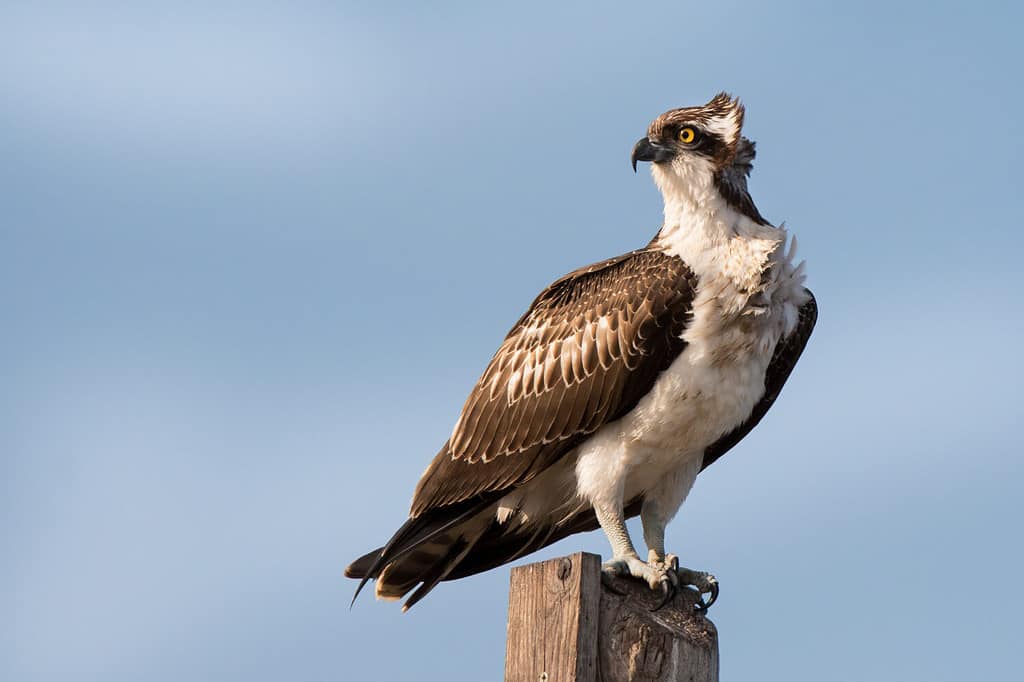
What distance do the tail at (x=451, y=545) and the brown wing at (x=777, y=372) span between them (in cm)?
66

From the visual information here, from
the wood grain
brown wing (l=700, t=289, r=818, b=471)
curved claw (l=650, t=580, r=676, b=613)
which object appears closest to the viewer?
the wood grain

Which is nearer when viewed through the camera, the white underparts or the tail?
the white underparts

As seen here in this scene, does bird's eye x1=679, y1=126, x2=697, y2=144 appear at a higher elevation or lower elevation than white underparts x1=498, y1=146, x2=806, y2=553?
higher

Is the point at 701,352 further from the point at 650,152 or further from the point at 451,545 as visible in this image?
the point at 451,545

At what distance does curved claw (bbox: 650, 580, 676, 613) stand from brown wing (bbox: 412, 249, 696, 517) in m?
1.32

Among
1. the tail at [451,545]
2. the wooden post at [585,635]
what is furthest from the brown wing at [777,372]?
the wooden post at [585,635]

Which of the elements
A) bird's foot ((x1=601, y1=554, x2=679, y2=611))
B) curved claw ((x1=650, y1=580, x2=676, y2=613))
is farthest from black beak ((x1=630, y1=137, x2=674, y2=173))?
curved claw ((x1=650, y1=580, x2=676, y2=613))

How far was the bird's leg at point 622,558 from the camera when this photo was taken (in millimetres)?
6602

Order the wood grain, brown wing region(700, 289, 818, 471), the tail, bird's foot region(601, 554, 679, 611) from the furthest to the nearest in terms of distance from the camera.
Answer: brown wing region(700, 289, 818, 471), the tail, bird's foot region(601, 554, 679, 611), the wood grain

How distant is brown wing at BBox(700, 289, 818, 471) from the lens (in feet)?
27.1

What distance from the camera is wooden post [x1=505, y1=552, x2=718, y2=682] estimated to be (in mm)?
5121

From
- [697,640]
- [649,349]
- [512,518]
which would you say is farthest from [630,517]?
[697,640]

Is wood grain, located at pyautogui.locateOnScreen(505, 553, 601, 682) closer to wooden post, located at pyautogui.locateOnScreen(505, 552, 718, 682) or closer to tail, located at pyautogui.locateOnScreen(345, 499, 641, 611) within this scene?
wooden post, located at pyautogui.locateOnScreen(505, 552, 718, 682)

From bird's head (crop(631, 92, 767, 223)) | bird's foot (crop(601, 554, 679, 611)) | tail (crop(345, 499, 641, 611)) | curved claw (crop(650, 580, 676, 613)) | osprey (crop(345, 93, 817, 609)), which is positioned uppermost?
bird's head (crop(631, 92, 767, 223))
